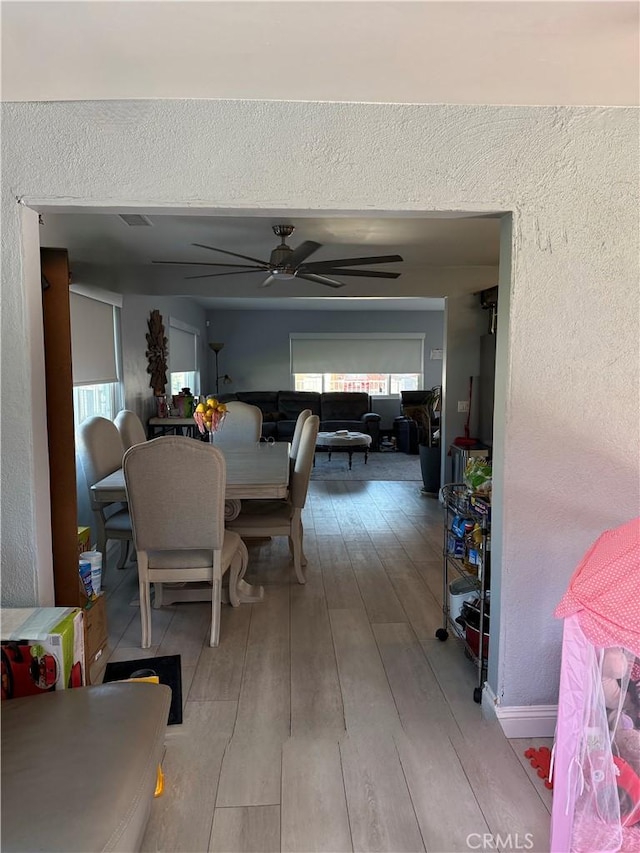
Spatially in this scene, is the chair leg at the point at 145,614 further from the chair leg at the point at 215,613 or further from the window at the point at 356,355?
the window at the point at 356,355

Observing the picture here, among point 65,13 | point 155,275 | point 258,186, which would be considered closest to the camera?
point 65,13

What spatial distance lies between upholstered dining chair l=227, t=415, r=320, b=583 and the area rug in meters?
3.29

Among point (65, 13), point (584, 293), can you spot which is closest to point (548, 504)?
point (584, 293)

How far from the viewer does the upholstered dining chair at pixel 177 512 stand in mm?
2486

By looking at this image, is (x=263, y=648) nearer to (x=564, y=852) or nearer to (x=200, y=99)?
(x=564, y=852)

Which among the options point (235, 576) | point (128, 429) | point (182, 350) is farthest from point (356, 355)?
point (235, 576)

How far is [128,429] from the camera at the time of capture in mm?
4145

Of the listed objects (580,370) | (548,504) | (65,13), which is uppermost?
(65,13)

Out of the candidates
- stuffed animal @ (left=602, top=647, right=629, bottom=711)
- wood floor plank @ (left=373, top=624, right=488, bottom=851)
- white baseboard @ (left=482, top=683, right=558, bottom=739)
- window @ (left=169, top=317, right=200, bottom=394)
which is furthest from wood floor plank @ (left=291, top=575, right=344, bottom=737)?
window @ (left=169, top=317, right=200, bottom=394)

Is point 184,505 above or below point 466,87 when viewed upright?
below

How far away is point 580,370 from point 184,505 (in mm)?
1752

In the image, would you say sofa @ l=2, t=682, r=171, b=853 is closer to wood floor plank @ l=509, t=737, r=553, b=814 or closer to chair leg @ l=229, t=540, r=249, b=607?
wood floor plank @ l=509, t=737, r=553, b=814

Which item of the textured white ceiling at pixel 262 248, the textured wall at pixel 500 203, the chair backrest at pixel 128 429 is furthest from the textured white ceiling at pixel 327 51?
the chair backrest at pixel 128 429

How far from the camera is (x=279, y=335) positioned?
9.86 meters
